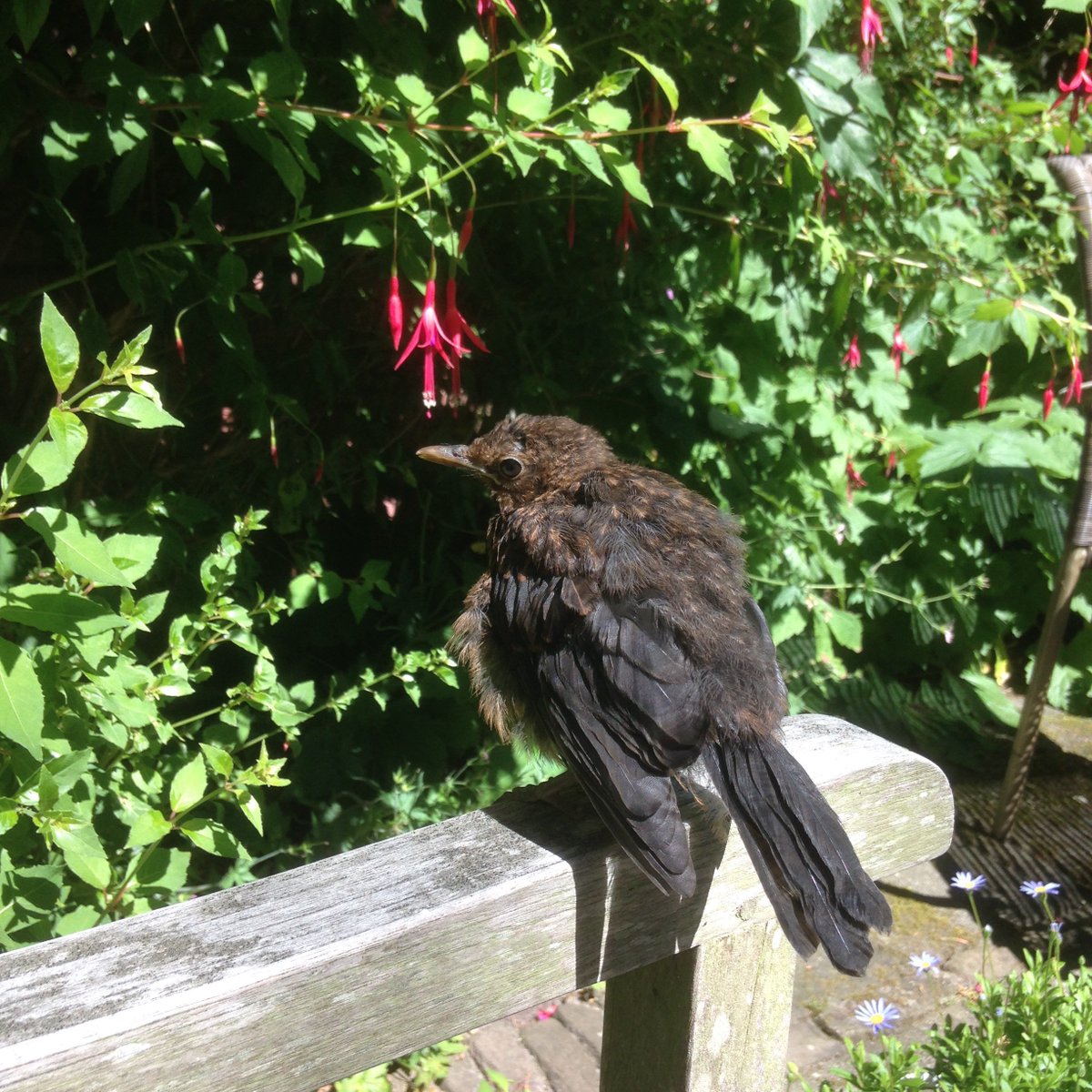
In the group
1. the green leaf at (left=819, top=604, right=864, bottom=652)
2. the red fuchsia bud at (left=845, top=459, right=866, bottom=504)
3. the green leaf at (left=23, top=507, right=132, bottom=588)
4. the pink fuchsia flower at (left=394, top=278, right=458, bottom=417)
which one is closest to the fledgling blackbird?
the pink fuchsia flower at (left=394, top=278, right=458, bottom=417)

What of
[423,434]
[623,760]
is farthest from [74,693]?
[423,434]

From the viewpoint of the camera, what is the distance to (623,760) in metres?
1.77

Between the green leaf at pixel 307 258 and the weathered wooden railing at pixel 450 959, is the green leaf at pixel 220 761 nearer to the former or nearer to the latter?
the weathered wooden railing at pixel 450 959

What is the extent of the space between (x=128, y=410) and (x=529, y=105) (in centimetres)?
107

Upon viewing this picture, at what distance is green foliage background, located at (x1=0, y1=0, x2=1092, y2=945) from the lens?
2199 millimetres

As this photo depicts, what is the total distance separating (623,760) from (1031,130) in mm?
3882

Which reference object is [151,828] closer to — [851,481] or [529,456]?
[529,456]

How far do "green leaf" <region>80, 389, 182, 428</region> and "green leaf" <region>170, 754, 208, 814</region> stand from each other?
677 mm

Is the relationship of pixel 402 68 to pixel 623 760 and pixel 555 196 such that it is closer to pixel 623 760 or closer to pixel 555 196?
pixel 555 196

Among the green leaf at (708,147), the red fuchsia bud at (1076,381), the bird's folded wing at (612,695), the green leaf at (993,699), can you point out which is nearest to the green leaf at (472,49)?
the green leaf at (708,147)

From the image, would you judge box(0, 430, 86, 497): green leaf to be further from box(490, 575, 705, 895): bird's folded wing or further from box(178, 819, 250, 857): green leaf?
box(490, 575, 705, 895): bird's folded wing

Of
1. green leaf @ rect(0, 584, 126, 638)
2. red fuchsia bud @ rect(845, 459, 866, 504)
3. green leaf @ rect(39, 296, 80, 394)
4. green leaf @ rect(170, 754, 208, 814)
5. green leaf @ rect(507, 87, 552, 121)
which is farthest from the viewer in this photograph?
red fuchsia bud @ rect(845, 459, 866, 504)

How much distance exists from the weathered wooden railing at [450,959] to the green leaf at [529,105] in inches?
48.9

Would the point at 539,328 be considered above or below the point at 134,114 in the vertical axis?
below
